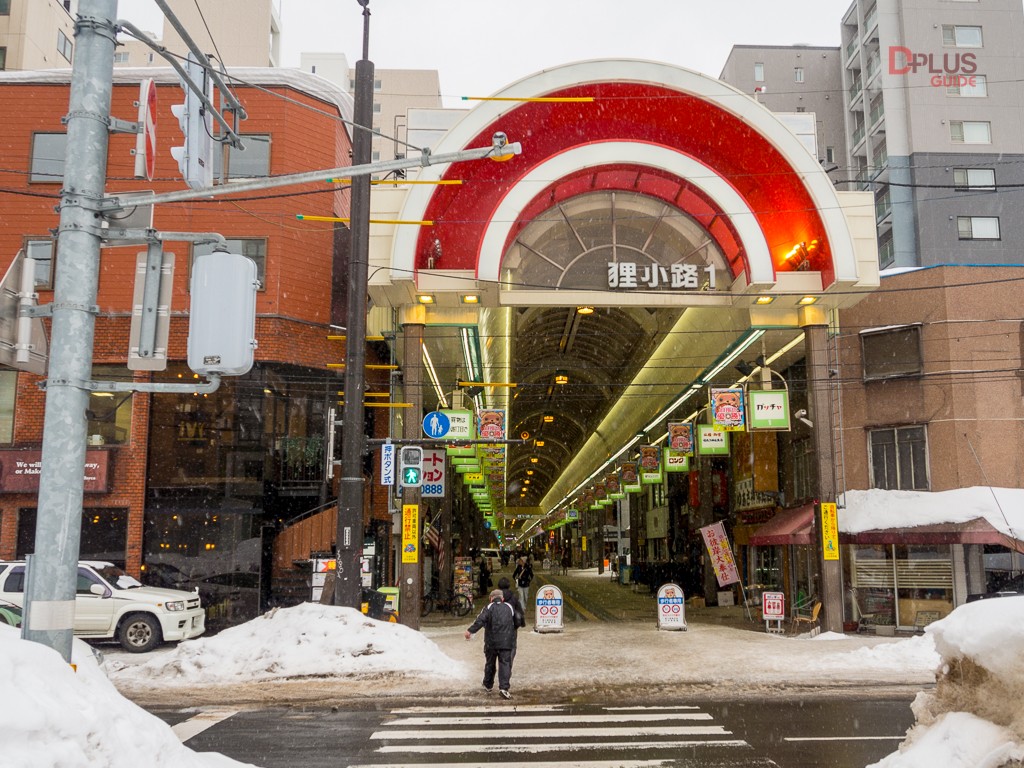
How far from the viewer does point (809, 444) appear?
26.2m

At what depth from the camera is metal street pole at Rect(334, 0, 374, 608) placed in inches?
669

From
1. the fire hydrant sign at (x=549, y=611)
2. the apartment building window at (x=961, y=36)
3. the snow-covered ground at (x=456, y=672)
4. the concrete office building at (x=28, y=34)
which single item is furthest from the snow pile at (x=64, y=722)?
the apartment building window at (x=961, y=36)

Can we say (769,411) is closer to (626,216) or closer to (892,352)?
(892,352)

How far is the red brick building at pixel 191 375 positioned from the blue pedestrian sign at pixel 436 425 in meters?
5.38

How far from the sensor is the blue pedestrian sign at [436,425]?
20609 mm

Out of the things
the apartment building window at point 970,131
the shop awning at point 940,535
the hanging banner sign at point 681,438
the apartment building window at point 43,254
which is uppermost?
the apartment building window at point 970,131

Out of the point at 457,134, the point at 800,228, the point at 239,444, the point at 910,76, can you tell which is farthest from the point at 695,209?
the point at 910,76

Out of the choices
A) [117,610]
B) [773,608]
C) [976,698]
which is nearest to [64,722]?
[976,698]

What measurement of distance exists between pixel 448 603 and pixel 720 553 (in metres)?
8.92

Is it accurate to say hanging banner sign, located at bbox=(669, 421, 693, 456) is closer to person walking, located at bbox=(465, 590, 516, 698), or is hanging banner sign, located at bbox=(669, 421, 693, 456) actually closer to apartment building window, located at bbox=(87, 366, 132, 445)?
person walking, located at bbox=(465, 590, 516, 698)

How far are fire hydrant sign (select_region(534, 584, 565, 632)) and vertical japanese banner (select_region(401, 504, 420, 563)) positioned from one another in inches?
142

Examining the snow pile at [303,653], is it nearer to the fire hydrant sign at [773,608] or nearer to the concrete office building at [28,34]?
the fire hydrant sign at [773,608]

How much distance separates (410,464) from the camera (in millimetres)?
19203

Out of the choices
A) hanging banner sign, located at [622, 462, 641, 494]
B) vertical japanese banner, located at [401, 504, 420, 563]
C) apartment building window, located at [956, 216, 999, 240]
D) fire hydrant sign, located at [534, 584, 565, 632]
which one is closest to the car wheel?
vertical japanese banner, located at [401, 504, 420, 563]
